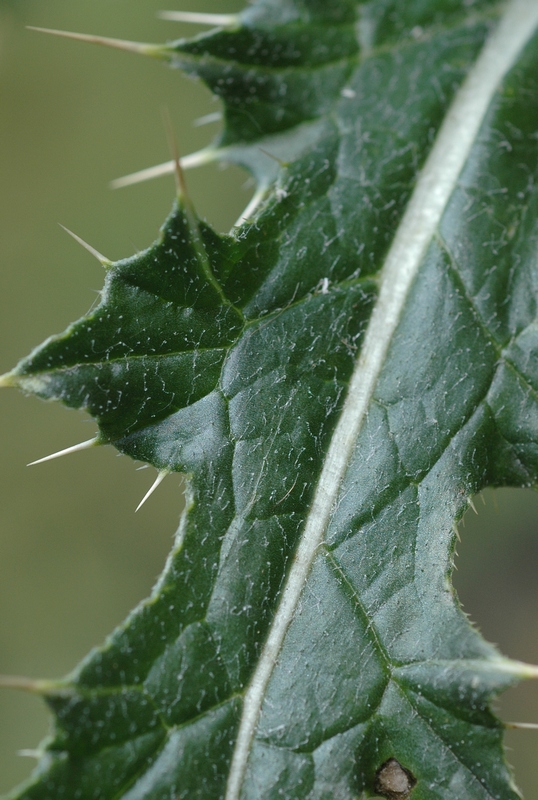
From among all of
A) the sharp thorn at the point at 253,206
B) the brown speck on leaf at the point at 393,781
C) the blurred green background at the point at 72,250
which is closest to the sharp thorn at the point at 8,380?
the sharp thorn at the point at 253,206

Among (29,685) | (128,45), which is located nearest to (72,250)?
(128,45)

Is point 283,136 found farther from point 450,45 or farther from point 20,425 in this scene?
point 20,425

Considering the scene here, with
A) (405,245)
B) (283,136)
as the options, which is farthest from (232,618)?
(283,136)

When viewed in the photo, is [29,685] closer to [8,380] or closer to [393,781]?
[8,380]

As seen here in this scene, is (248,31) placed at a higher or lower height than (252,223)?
higher

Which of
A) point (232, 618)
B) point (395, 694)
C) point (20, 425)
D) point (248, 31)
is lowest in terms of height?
point (395, 694)

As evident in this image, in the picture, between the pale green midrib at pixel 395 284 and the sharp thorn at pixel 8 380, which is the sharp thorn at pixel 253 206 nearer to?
the pale green midrib at pixel 395 284
